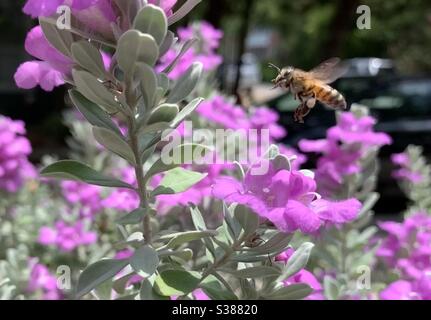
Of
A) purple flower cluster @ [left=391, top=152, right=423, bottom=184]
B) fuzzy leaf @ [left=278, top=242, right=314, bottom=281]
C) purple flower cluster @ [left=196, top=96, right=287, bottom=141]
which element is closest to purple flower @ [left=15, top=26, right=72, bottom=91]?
fuzzy leaf @ [left=278, top=242, right=314, bottom=281]

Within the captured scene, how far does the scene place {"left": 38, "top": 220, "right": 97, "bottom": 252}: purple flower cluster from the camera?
2.47 meters

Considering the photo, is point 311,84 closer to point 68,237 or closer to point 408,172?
point 68,237

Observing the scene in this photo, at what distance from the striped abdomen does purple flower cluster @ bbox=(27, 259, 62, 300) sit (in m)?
1.11

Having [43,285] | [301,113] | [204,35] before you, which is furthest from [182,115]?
[204,35]

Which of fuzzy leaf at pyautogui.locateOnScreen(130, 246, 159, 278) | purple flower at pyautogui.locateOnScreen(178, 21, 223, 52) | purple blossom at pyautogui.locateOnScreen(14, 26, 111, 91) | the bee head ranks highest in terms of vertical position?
→ purple flower at pyautogui.locateOnScreen(178, 21, 223, 52)

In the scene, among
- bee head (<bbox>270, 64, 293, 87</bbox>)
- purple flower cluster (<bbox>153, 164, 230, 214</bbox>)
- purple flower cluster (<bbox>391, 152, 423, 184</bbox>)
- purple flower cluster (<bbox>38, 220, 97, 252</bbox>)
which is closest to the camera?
bee head (<bbox>270, 64, 293, 87</bbox>)

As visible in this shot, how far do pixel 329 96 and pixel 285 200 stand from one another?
0.64m

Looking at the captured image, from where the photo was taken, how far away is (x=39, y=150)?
8742 mm

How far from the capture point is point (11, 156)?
2.36 metres

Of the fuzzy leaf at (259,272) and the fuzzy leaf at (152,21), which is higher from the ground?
the fuzzy leaf at (152,21)

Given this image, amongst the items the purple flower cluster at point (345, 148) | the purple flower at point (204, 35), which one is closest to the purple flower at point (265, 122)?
the purple flower at point (204, 35)

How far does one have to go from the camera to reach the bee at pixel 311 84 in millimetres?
1401

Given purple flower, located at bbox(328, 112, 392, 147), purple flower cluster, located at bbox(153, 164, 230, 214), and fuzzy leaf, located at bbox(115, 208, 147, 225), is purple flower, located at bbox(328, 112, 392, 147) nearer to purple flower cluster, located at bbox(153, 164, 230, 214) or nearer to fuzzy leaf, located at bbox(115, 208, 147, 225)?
purple flower cluster, located at bbox(153, 164, 230, 214)

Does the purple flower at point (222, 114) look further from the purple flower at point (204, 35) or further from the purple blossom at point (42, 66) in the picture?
the purple blossom at point (42, 66)
